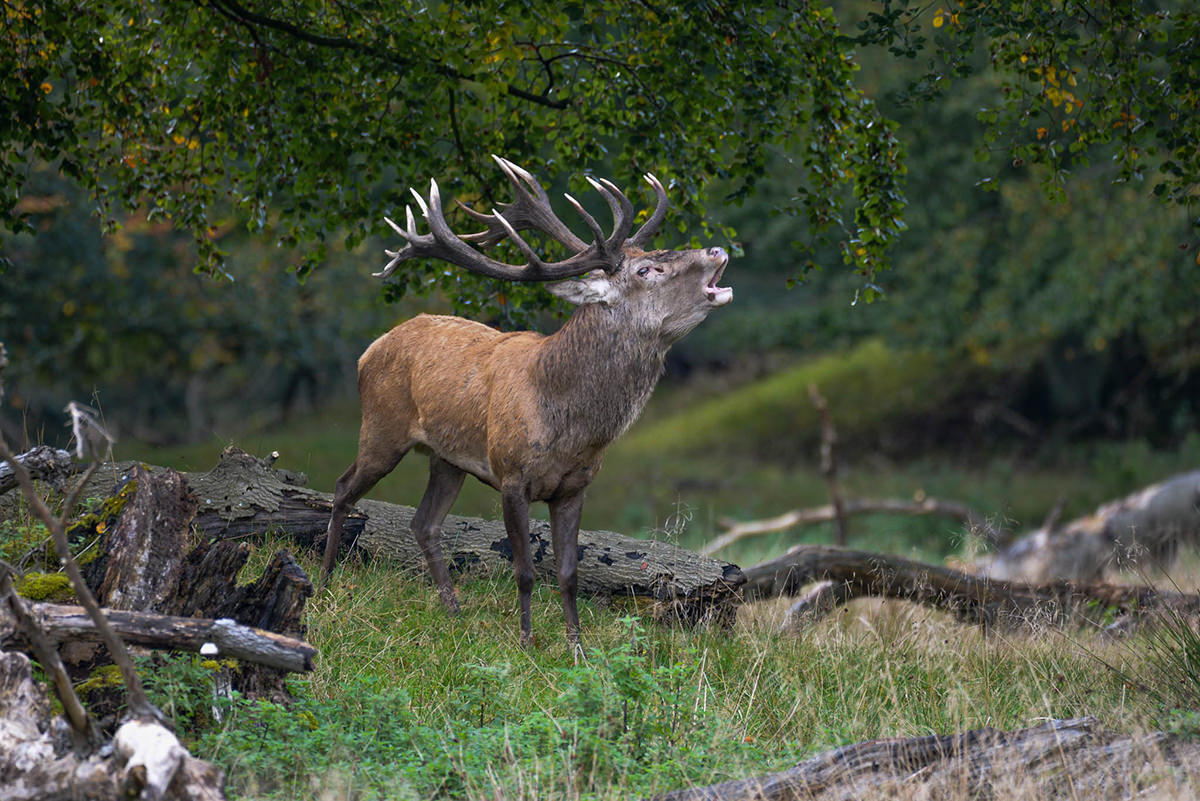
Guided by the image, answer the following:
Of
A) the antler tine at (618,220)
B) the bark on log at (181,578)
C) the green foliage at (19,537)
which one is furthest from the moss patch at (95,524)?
the antler tine at (618,220)

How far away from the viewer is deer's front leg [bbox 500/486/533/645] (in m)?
6.02

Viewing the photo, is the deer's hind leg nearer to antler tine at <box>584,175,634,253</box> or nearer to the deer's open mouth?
antler tine at <box>584,175,634,253</box>

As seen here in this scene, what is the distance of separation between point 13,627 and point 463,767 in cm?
158

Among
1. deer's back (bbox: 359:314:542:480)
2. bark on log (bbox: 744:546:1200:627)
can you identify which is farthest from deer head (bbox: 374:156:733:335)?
bark on log (bbox: 744:546:1200:627)

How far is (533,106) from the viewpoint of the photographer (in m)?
8.27

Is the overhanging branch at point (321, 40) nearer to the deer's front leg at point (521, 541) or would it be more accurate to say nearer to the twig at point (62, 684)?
the deer's front leg at point (521, 541)

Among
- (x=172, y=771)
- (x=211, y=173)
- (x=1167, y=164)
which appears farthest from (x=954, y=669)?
(x=211, y=173)

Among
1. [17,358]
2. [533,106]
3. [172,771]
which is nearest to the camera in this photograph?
[172,771]

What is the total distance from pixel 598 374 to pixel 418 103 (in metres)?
2.38

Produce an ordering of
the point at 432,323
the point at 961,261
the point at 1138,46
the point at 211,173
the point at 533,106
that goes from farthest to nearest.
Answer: the point at 961,261 < the point at 533,106 < the point at 211,173 < the point at 432,323 < the point at 1138,46

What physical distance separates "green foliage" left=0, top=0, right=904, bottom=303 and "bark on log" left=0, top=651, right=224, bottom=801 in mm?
4060

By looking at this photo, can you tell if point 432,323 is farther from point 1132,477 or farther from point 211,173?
point 1132,477

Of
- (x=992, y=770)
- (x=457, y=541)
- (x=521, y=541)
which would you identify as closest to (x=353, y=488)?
(x=457, y=541)

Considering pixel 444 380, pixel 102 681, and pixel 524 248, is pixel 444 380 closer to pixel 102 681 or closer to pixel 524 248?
pixel 524 248
